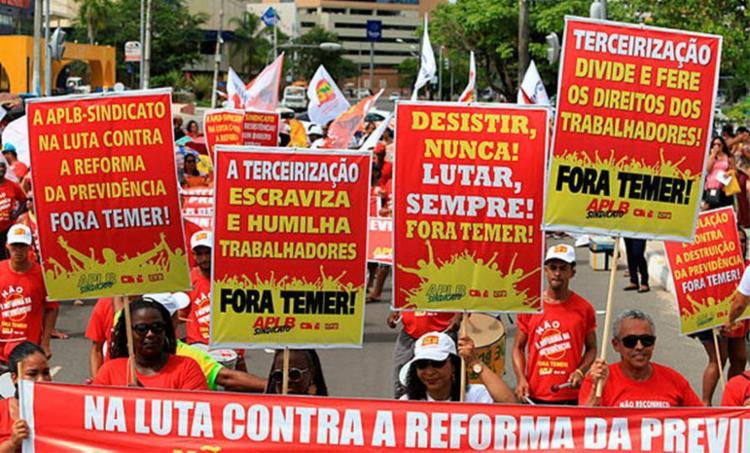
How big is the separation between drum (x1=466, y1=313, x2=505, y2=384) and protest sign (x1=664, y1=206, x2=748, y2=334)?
112 centimetres

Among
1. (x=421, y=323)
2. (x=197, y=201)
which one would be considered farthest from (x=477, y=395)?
(x=197, y=201)

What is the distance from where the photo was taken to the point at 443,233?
7.14 meters

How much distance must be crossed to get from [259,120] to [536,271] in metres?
12.9

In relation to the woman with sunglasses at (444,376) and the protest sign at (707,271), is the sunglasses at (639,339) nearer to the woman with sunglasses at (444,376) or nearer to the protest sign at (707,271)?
the woman with sunglasses at (444,376)

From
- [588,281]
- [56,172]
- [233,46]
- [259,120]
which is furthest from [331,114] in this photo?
[233,46]

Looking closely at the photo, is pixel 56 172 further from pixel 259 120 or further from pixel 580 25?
pixel 259 120

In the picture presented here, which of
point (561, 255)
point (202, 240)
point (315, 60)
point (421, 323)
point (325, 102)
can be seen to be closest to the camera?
point (561, 255)

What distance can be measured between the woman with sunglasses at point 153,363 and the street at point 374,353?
459 cm

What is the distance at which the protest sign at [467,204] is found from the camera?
23.2 feet

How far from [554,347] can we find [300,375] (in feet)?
5.52

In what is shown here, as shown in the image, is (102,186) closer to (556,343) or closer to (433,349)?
(433,349)

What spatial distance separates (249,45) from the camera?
4909 inches

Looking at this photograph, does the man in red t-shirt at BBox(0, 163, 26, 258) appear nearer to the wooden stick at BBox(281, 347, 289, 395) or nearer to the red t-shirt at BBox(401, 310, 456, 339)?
the red t-shirt at BBox(401, 310, 456, 339)

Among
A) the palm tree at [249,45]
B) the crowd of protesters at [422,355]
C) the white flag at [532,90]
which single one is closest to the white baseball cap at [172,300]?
the crowd of protesters at [422,355]
